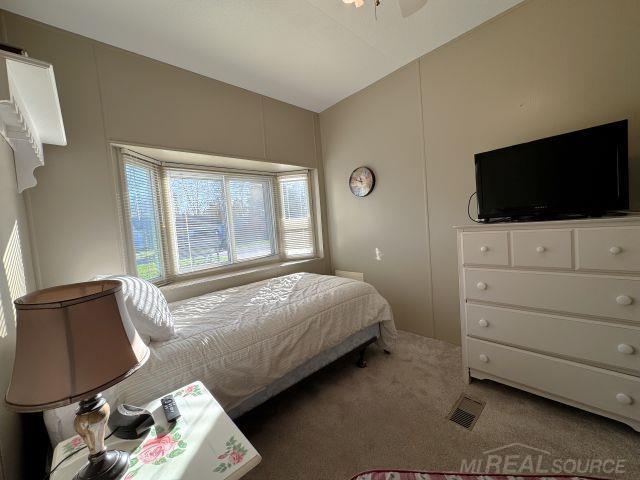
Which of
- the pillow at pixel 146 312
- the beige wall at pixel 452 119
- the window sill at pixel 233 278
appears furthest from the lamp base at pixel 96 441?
the beige wall at pixel 452 119

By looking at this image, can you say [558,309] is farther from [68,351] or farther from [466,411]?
[68,351]

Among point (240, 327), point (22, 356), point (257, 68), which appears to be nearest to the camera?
point (22, 356)

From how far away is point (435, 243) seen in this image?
101 inches

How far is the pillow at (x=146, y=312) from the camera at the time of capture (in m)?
1.29

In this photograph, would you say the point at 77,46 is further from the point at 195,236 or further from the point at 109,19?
the point at 195,236

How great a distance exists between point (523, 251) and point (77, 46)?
3.51 metres

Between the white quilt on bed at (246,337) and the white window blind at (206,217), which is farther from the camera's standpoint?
the white window blind at (206,217)

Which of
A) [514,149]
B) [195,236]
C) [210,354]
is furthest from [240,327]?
[514,149]

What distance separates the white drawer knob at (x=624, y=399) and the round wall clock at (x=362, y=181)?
242 cm

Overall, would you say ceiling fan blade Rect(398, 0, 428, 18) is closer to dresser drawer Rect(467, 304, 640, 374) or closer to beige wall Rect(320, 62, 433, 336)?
beige wall Rect(320, 62, 433, 336)

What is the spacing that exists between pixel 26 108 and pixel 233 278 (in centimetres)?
197

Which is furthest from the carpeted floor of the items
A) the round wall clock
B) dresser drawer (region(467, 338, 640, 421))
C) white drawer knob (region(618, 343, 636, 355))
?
the round wall clock

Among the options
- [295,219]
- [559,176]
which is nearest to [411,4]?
[559,176]

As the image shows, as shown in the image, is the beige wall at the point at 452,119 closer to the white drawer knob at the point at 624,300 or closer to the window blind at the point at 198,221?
the white drawer knob at the point at 624,300
